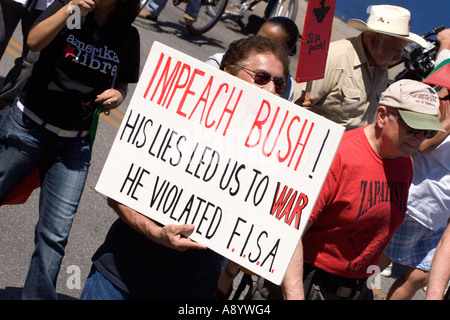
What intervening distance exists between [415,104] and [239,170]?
38.9 inches

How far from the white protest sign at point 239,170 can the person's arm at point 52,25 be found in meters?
0.78

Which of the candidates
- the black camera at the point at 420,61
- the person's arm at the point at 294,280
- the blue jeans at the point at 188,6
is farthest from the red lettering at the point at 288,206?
the blue jeans at the point at 188,6

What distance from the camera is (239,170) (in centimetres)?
286

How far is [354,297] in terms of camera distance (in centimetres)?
362

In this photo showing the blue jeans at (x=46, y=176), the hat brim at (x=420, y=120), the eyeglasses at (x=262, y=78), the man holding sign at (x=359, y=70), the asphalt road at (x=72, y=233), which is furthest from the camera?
the man holding sign at (x=359, y=70)

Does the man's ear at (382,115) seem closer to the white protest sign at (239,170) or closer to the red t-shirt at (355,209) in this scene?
the red t-shirt at (355,209)

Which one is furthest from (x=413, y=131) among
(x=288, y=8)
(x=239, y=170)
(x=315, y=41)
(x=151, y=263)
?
(x=288, y=8)

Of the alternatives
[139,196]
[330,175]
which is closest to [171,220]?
[139,196]

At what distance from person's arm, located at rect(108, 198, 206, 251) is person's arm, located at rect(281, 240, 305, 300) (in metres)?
0.57

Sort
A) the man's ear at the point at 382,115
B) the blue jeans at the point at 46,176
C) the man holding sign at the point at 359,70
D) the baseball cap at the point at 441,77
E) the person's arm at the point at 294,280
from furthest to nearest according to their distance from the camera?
the man holding sign at the point at 359,70 < the baseball cap at the point at 441,77 < the blue jeans at the point at 46,176 < the man's ear at the point at 382,115 < the person's arm at the point at 294,280

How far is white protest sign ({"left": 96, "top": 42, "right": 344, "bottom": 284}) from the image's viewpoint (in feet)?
9.35

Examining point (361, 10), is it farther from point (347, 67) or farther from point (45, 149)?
point (45, 149)

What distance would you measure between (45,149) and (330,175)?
4.41 ft

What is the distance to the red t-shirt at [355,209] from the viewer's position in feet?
11.0
